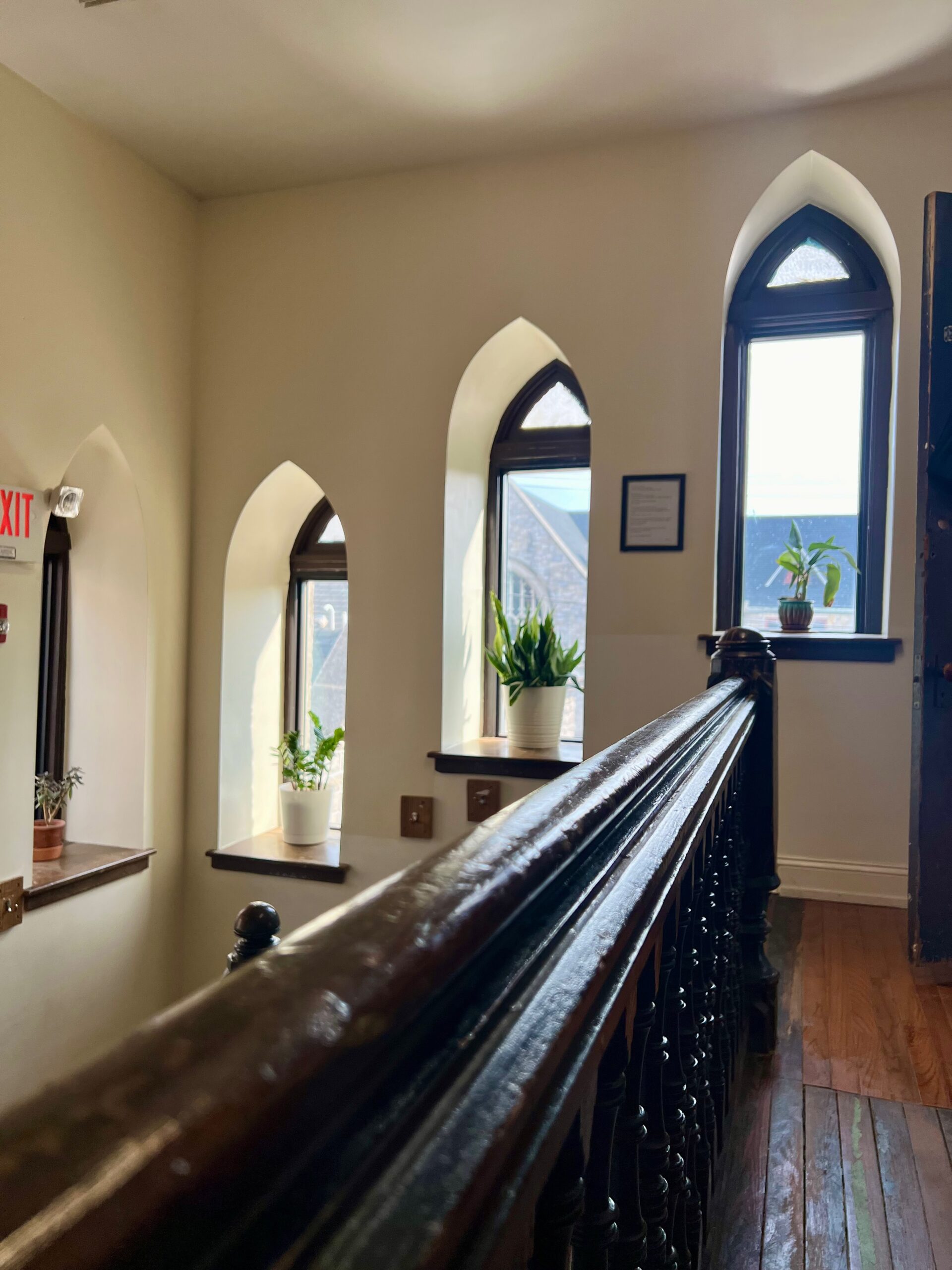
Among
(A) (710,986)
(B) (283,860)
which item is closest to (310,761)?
(B) (283,860)

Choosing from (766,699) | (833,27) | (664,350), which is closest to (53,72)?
(664,350)

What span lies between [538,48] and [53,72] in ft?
5.54

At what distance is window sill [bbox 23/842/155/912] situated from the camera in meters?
3.32

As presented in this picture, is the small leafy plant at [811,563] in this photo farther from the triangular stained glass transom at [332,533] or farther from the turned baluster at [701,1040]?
the turned baluster at [701,1040]

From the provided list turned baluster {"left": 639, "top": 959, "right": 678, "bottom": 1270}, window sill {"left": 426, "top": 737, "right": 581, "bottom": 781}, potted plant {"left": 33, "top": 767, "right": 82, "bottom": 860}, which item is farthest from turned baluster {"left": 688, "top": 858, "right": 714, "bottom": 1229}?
potted plant {"left": 33, "top": 767, "right": 82, "bottom": 860}

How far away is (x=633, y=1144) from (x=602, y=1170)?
136mm

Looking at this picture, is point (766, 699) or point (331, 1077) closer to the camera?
point (331, 1077)

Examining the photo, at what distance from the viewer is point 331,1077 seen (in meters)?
0.27

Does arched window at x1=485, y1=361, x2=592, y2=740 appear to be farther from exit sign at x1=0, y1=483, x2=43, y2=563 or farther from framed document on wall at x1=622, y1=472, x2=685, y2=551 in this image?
exit sign at x1=0, y1=483, x2=43, y2=563

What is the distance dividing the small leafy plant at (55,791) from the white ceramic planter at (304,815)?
0.88m

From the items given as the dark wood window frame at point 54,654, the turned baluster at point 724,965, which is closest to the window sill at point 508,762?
the dark wood window frame at point 54,654

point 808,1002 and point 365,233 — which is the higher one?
point 365,233

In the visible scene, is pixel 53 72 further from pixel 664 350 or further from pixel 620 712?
pixel 620 712

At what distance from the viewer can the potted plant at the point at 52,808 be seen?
3699mm
